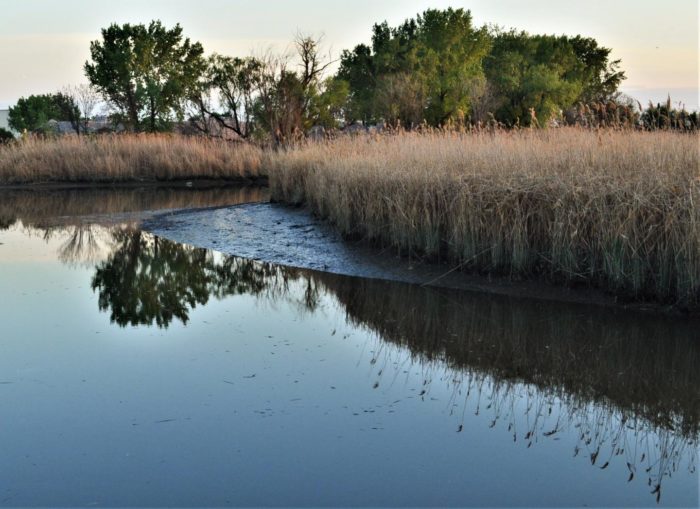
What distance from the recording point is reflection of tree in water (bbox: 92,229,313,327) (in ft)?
22.9

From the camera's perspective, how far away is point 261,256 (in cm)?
960

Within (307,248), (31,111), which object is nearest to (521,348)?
(307,248)

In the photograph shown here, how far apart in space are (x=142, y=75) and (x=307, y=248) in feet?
96.8

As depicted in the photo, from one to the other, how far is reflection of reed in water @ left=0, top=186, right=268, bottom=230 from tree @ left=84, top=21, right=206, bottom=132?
16.4 metres

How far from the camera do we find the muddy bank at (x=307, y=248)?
24.0 feet

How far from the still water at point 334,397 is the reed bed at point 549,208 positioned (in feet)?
1.88

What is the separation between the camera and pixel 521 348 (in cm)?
577

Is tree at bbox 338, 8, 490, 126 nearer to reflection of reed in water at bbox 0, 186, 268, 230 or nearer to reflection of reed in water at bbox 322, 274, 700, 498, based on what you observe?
reflection of reed in water at bbox 0, 186, 268, 230

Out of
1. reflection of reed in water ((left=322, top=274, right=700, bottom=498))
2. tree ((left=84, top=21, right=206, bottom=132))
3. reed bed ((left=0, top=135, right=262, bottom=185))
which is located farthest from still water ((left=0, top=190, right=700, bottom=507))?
tree ((left=84, top=21, right=206, bottom=132))

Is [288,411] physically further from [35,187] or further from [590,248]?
[35,187]

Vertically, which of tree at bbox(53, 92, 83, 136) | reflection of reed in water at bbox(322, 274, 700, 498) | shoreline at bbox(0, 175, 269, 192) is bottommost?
reflection of reed in water at bbox(322, 274, 700, 498)

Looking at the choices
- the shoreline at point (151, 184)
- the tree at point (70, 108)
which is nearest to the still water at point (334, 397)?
the shoreline at point (151, 184)

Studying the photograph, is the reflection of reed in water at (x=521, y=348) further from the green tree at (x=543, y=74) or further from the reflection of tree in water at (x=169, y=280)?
the green tree at (x=543, y=74)

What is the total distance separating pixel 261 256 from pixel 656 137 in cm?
550
